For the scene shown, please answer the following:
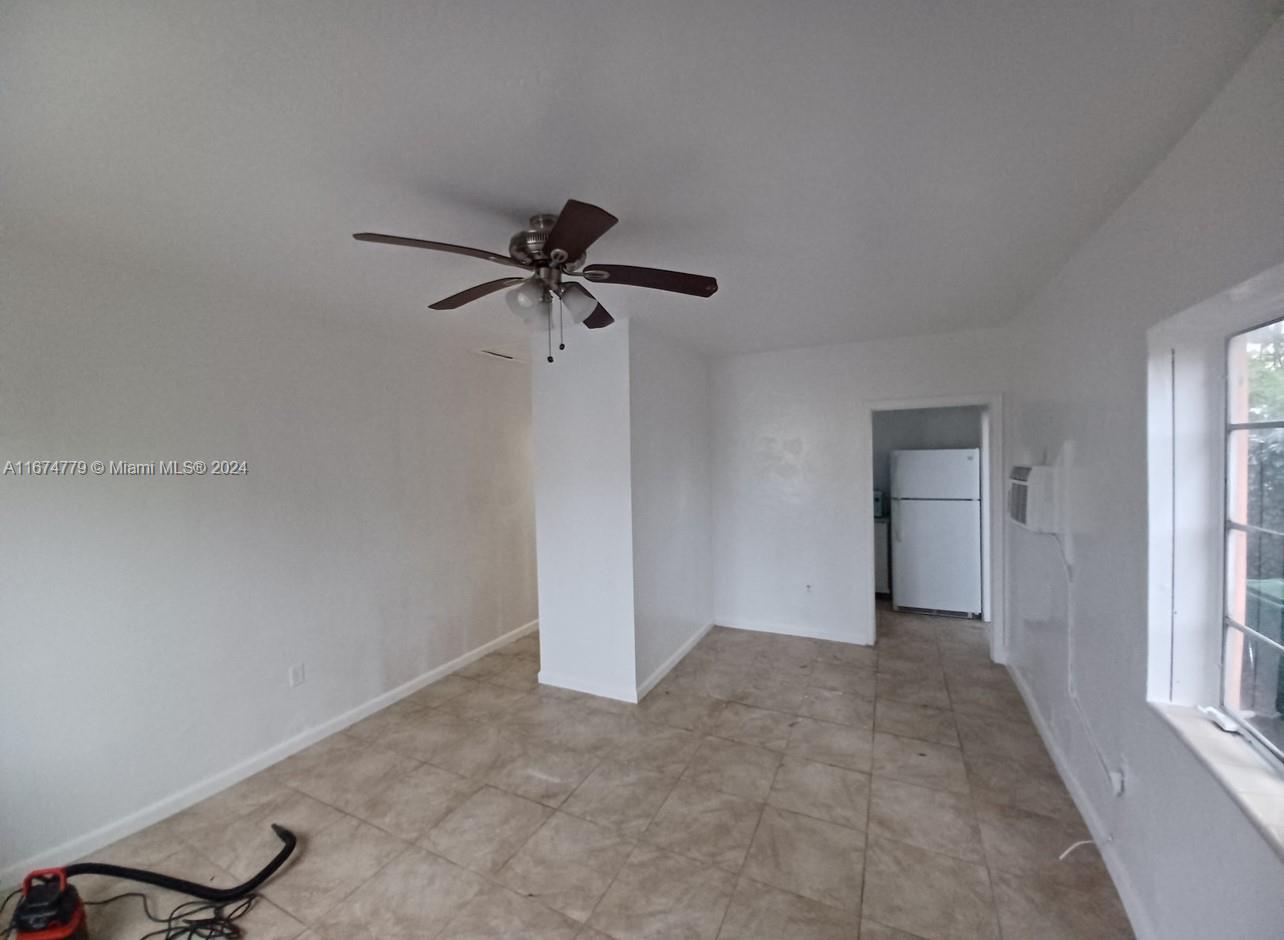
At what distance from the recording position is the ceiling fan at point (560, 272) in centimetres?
140

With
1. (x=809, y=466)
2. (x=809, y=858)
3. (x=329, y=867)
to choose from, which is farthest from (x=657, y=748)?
(x=809, y=466)

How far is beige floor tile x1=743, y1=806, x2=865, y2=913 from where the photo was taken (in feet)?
5.44

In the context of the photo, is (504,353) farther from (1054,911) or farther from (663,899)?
(1054,911)

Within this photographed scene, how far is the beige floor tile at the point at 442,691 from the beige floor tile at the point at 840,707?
226cm

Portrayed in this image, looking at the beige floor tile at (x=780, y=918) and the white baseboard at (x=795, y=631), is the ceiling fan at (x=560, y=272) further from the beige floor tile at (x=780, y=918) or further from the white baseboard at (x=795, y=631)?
the white baseboard at (x=795, y=631)

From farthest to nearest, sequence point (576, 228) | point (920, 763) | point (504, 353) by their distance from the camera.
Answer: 1. point (504, 353)
2. point (920, 763)
3. point (576, 228)

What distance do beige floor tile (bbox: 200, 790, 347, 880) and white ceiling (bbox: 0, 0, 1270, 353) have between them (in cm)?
246

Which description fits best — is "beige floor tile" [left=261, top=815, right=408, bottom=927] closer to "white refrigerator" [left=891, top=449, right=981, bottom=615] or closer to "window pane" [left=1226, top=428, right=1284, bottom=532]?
"window pane" [left=1226, top=428, right=1284, bottom=532]

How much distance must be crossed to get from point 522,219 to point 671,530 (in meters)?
2.35

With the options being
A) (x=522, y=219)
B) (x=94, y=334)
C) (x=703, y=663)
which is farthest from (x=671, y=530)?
(x=94, y=334)

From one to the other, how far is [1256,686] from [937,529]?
333cm

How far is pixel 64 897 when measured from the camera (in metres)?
1.45

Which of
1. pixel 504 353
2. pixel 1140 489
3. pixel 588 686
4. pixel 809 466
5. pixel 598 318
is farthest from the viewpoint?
pixel 809 466

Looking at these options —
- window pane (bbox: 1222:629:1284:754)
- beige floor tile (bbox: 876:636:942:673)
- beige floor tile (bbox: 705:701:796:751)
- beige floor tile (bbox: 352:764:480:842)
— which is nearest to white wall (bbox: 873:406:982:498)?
beige floor tile (bbox: 876:636:942:673)
